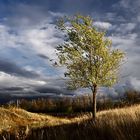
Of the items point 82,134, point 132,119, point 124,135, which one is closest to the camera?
point 124,135

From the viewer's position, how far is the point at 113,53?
34812mm

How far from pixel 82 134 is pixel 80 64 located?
1653 centimetres

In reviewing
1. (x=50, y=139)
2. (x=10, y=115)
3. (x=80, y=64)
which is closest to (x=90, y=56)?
(x=80, y=64)

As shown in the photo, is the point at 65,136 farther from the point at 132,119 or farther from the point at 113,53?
the point at 113,53

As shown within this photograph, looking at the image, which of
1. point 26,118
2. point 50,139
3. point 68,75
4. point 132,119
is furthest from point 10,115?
point 132,119

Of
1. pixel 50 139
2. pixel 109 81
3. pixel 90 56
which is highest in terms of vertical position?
pixel 90 56

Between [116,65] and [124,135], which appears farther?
[116,65]

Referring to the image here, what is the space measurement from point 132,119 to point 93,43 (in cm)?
1821

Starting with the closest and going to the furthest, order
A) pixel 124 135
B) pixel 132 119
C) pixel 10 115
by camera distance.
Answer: pixel 124 135
pixel 132 119
pixel 10 115

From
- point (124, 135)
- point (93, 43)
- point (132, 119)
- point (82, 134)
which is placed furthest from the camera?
point (93, 43)

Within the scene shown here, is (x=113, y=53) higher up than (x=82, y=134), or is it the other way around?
(x=113, y=53)

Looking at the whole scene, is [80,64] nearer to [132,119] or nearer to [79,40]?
[79,40]

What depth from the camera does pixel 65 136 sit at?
17.8 meters

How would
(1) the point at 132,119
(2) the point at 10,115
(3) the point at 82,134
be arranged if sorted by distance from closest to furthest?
1. (1) the point at 132,119
2. (3) the point at 82,134
3. (2) the point at 10,115
